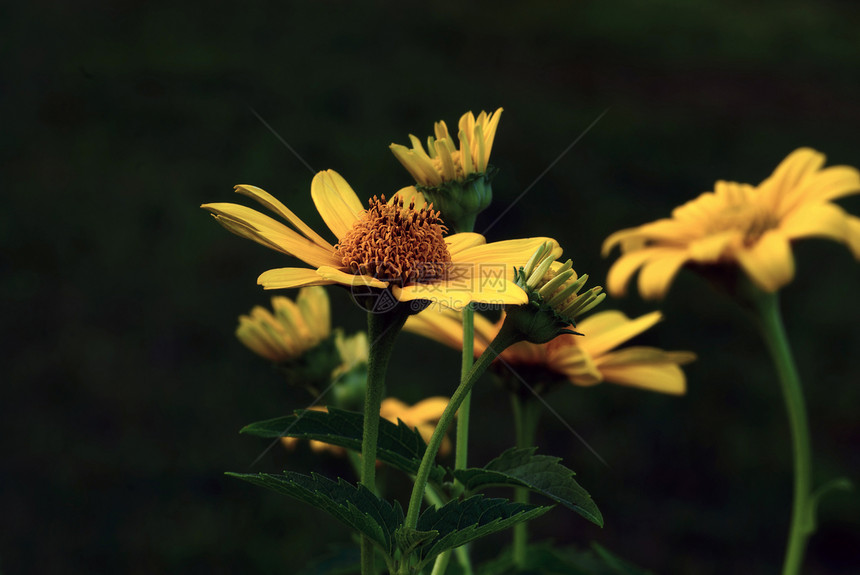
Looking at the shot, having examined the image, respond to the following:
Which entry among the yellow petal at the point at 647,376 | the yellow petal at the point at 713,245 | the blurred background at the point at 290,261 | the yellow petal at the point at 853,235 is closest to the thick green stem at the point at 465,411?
the yellow petal at the point at 647,376

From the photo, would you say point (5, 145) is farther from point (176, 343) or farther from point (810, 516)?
point (810, 516)

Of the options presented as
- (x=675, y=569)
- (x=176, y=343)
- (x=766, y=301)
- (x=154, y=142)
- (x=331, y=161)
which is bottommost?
(x=675, y=569)

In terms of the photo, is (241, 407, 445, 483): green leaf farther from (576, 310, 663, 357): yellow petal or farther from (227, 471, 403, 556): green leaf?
(576, 310, 663, 357): yellow petal

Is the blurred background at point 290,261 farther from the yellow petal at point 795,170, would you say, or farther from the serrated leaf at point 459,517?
the serrated leaf at point 459,517

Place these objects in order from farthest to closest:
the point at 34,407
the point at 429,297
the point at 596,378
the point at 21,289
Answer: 1. the point at 21,289
2. the point at 34,407
3. the point at 596,378
4. the point at 429,297

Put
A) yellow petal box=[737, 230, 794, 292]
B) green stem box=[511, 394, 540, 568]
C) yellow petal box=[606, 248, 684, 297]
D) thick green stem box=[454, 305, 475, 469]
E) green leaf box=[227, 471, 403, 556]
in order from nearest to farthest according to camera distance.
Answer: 1. green leaf box=[227, 471, 403, 556]
2. thick green stem box=[454, 305, 475, 469]
3. green stem box=[511, 394, 540, 568]
4. yellow petal box=[737, 230, 794, 292]
5. yellow petal box=[606, 248, 684, 297]

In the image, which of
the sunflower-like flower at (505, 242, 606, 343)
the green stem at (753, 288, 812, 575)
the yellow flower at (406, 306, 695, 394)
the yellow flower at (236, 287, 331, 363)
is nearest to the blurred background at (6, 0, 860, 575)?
the yellow flower at (236, 287, 331, 363)

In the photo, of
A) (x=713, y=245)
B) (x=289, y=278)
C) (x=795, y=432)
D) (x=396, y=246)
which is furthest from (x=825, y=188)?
(x=289, y=278)

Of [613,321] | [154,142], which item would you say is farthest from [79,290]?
[613,321]
